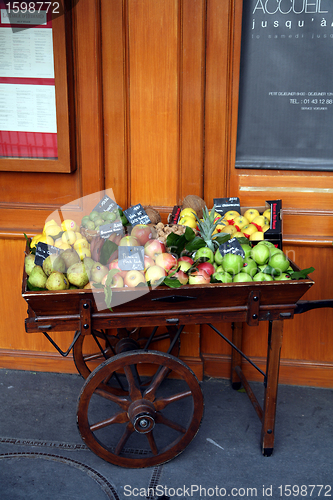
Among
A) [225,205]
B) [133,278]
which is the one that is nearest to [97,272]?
[133,278]

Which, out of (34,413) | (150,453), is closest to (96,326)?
(150,453)

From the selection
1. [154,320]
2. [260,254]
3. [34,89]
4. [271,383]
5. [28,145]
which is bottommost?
[271,383]

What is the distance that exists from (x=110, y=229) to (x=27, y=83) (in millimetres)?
1293

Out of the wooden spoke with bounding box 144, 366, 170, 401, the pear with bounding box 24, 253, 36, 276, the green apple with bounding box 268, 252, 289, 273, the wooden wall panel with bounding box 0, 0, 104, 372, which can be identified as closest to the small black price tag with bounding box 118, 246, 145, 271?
the pear with bounding box 24, 253, 36, 276

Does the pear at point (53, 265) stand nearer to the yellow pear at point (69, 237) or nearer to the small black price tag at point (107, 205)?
the yellow pear at point (69, 237)

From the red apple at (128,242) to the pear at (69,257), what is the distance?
0.24 m

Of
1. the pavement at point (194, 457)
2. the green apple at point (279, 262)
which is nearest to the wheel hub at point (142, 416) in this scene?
the pavement at point (194, 457)

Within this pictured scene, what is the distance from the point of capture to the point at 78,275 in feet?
6.86

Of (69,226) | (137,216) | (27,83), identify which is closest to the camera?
(69,226)

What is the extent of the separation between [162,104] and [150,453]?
221 centimetres

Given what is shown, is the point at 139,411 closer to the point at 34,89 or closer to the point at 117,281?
the point at 117,281

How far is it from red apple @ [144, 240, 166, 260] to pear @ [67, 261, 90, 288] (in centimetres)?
34

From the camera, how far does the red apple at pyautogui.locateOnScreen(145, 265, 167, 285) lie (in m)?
2.05

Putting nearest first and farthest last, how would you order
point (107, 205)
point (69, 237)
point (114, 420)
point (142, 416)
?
point (142, 416) → point (114, 420) → point (69, 237) → point (107, 205)
